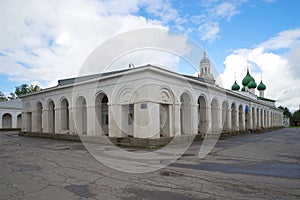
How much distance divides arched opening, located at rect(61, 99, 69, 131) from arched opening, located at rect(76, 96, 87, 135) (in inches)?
82.3

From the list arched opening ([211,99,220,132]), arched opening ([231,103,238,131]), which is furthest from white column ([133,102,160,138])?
arched opening ([231,103,238,131])

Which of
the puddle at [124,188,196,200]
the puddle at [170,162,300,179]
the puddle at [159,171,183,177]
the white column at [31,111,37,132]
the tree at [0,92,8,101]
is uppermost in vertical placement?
the tree at [0,92,8,101]

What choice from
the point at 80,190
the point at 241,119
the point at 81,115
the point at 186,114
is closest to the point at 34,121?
the point at 81,115

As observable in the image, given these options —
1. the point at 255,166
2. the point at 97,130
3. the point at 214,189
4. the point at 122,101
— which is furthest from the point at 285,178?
the point at 97,130

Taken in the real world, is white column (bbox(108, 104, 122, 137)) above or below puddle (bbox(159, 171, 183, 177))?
above

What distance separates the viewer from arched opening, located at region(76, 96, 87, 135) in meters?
20.2

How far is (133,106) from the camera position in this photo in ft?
56.1

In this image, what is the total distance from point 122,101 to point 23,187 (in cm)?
1081

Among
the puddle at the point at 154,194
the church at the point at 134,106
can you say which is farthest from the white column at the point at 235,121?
the puddle at the point at 154,194

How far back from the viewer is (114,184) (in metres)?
5.95

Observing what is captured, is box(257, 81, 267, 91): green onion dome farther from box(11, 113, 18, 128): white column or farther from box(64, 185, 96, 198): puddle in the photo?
box(64, 185, 96, 198): puddle

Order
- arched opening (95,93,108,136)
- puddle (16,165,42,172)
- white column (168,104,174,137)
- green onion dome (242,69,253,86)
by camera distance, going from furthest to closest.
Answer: green onion dome (242,69,253,86) → arched opening (95,93,108,136) → white column (168,104,174,137) → puddle (16,165,42,172)

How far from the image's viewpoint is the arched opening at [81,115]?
20.2 meters

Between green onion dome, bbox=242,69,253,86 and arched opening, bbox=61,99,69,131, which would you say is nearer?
arched opening, bbox=61,99,69,131
